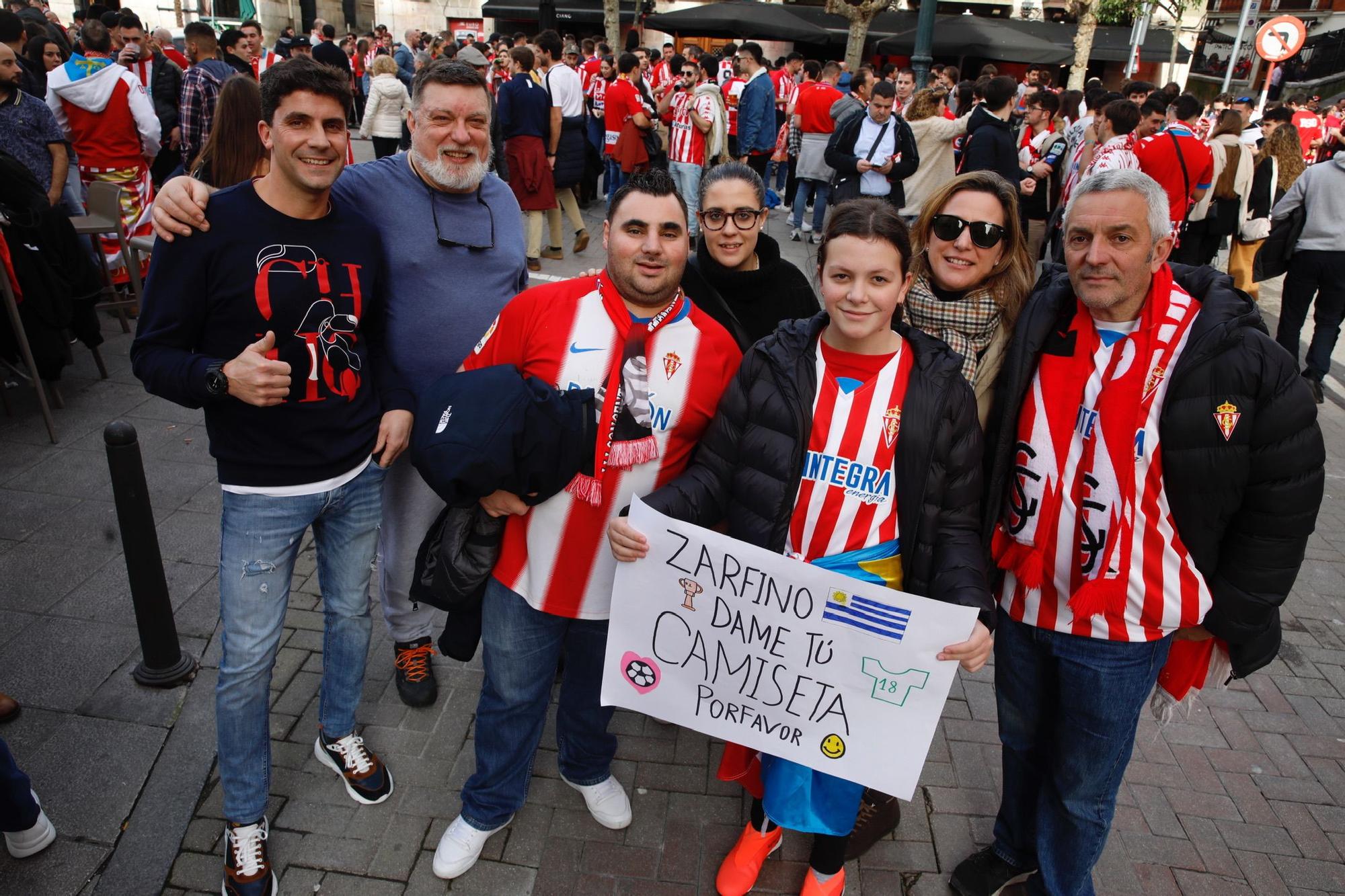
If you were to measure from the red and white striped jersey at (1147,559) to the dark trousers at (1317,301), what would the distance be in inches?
230

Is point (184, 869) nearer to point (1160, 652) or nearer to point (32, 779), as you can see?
point (32, 779)

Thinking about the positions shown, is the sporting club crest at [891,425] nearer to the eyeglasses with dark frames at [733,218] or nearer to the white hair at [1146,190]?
the white hair at [1146,190]

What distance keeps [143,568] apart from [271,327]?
1283mm

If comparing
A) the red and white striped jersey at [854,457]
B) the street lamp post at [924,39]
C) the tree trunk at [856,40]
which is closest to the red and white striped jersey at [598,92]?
the street lamp post at [924,39]

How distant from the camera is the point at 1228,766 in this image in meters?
3.34

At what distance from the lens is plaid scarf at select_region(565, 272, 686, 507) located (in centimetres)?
232

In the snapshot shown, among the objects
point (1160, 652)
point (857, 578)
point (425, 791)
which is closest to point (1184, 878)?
point (1160, 652)

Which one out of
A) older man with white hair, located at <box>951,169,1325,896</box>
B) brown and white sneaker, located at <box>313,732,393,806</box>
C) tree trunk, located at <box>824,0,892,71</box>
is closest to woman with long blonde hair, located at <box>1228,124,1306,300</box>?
older man with white hair, located at <box>951,169,1325,896</box>

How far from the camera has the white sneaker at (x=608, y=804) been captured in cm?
286

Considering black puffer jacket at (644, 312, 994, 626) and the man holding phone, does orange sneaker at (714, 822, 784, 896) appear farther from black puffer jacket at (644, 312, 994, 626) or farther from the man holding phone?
the man holding phone

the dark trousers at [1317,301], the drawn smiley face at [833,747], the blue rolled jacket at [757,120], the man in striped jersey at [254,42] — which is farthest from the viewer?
the blue rolled jacket at [757,120]

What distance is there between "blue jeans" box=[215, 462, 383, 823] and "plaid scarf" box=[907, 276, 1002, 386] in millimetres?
1765

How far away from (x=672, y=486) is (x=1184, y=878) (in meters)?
2.18

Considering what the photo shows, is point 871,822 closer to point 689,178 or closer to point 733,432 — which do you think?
point 733,432
